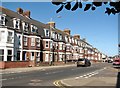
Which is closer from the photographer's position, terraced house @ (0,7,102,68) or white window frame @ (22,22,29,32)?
terraced house @ (0,7,102,68)

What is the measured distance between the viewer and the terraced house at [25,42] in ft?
154

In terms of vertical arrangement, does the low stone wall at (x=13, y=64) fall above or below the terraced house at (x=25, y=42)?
below

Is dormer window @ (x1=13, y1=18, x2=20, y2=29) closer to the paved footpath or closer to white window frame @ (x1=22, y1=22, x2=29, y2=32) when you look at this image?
white window frame @ (x1=22, y1=22, x2=29, y2=32)

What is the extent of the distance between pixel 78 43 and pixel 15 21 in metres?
52.0

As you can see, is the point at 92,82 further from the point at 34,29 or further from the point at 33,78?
the point at 34,29

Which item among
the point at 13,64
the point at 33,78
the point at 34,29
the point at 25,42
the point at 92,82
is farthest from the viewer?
the point at 34,29

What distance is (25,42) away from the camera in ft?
186

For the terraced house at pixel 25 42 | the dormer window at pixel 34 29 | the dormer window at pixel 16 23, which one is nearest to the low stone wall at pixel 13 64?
the terraced house at pixel 25 42

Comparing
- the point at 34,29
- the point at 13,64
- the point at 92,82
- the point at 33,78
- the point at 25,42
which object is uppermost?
the point at 34,29

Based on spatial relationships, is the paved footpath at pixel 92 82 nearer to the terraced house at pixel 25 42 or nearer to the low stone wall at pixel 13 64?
the low stone wall at pixel 13 64

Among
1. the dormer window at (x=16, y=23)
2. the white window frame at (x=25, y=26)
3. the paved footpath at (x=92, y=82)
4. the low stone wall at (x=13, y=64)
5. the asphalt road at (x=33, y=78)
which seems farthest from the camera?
the white window frame at (x=25, y=26)

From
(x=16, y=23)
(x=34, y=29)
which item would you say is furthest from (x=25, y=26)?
(x=34, y=29)

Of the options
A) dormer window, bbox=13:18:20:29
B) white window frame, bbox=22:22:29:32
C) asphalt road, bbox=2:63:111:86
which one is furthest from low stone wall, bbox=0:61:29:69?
asphalt road, bbox=2:63:111:86

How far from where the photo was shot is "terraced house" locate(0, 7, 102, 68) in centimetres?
4697
